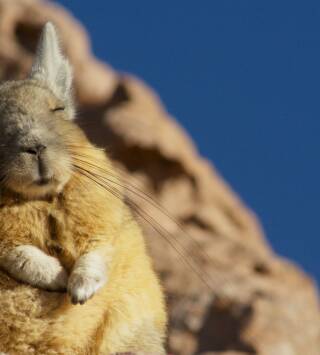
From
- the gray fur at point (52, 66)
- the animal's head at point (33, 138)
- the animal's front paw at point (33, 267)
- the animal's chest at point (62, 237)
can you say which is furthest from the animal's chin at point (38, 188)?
the gray fur at point (52, 66)

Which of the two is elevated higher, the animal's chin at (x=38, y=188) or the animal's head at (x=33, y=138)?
the animal's head at (x=33, y=138)

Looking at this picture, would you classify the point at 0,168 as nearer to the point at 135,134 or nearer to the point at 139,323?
the point at 139,323

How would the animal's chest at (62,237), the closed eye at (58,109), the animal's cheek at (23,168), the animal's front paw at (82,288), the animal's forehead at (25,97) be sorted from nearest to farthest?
the animal's front paw at (82,288), the animal's cheek at (23,168), the animal's chest at (62,237), the animal's forehead at (25,97), the closed eye at (58,109)

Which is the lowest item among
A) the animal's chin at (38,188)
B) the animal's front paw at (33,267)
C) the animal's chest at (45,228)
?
the animal's front paw at (33,267)

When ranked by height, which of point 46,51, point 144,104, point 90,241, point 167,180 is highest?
point 144,104

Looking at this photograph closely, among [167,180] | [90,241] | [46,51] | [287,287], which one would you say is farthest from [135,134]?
[90,241]

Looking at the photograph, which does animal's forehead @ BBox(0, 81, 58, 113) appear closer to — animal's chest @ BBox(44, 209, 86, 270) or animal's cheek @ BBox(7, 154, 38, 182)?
animal's cheek @ BBox(7, 154, 38, 182)

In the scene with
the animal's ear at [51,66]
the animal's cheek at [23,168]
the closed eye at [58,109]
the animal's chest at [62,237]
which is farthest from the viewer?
the animal's ear at [51,66]

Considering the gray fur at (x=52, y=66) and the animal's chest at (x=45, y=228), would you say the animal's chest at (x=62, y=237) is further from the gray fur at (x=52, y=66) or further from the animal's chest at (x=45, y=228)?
the gray fur at (x=52, y=66)

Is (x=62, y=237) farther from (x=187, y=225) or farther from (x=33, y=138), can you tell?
(x=187, y=225)
